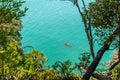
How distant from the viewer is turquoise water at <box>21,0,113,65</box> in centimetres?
6738

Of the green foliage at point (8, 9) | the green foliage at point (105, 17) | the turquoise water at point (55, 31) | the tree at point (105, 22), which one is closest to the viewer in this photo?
the green foliage at point (8, 9)

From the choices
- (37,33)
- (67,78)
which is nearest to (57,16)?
(37,33)

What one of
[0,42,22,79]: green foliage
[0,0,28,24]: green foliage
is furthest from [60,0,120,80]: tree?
[0,42,22,79]: green foliage

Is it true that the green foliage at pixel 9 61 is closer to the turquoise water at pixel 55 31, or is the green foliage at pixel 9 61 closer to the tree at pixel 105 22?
the tree at pixel 105 22

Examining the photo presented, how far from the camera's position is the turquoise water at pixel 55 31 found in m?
67.4

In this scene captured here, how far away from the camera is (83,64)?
39.5 ft

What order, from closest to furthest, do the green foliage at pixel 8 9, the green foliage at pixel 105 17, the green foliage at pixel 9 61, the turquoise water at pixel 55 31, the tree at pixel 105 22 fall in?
the green foliage at pixel 9 61 < the green foliage at pixel 8 9 < the tree at pixel 105 22 < the green foliage at pixel 105 17 < the turquoise water at pixel 55 31

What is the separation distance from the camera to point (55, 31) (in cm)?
8025

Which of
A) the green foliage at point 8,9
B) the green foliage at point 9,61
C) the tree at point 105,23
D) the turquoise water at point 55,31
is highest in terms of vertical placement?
the green foliage at point 9,61

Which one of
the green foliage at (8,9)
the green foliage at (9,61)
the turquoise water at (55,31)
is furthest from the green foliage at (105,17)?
the turquoise water at (55,31)

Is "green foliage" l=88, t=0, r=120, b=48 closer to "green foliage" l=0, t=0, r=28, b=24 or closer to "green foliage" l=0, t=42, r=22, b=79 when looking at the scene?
"green foliage" l=0, t=0, r=28, b=24

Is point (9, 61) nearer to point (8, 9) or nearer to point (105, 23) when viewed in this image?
point (8, 9)

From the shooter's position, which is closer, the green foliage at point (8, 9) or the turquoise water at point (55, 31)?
the green foliage at point (8, 9)

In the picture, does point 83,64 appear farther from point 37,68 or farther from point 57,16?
point 57,16
